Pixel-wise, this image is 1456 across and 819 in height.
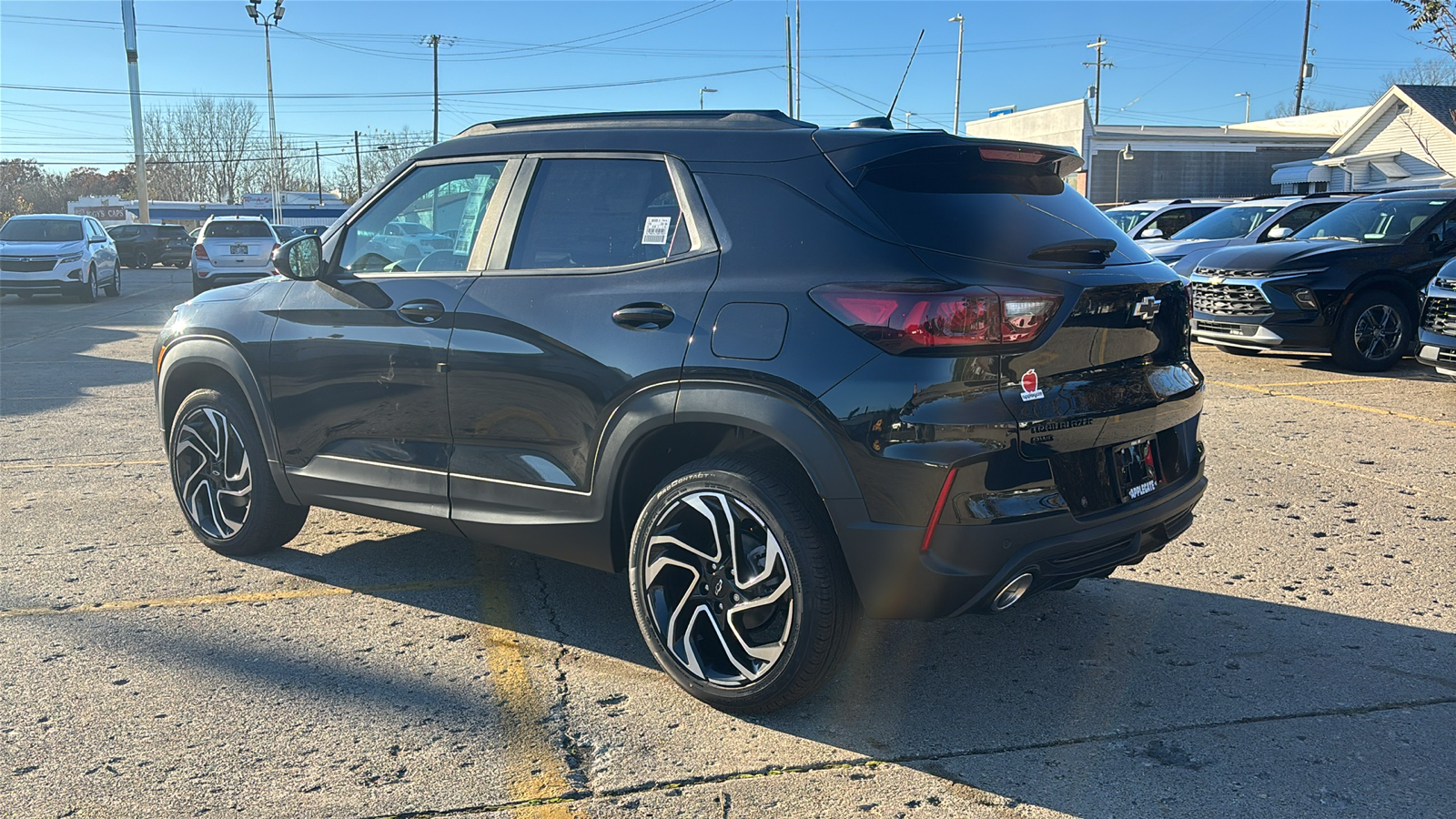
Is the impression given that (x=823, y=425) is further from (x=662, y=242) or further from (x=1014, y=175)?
(x=1014, y=175)

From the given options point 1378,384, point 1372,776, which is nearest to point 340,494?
point 1372,776

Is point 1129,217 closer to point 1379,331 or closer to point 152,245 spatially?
point 1379,331

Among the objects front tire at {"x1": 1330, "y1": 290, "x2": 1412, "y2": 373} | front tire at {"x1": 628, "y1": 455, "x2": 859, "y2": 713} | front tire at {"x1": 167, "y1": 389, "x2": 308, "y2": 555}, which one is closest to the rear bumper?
front tire at {"x1": 628, "y1": 455, "x2": 859, "y2": 713}

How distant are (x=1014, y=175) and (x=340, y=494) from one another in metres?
2.84

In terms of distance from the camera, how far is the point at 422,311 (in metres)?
4.16

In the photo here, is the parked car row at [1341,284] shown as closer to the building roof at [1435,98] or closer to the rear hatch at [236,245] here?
the rear hatch at [236,245]

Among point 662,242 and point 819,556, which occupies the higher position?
point 662,242

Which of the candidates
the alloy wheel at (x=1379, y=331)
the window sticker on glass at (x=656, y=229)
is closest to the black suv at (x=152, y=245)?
the alloy wheel at (x=1379, y=331)

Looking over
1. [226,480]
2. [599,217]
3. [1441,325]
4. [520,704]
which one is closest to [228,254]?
[226,480]

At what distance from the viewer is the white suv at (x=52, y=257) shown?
21.1m

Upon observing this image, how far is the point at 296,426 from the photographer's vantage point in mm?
4664

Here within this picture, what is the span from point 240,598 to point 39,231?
69.0 feet

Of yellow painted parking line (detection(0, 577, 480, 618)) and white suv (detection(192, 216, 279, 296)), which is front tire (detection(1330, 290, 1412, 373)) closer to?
yellow painted parking line (detection(0, 577, 480, 618))

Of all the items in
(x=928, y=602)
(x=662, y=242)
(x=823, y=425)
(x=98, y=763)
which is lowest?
(x=98, y=763)
